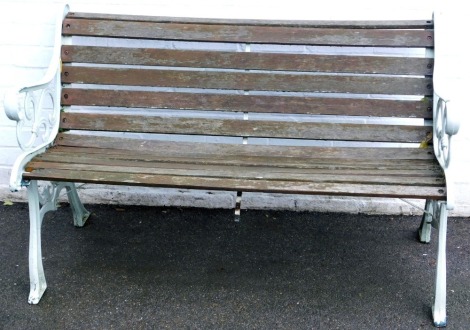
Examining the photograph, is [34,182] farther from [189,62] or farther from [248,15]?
[248,15]

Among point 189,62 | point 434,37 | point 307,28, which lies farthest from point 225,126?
point 434,37

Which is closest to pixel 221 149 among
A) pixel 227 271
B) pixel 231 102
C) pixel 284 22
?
pixel 231 102

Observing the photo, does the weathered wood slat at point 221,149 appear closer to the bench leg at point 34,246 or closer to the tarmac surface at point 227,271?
the bench leg at point 34,246

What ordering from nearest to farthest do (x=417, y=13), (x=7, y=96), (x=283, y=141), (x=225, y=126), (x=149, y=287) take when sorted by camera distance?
(x=7, y=96)
(x=149, y=287)
(x=225, y=126)
(x=417, y=13)
(x=283, y=141)

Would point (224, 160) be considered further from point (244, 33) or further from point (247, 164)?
point (244, 33)

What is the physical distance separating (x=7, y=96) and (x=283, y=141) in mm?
1547

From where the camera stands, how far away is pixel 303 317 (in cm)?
244

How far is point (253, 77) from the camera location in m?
2.85

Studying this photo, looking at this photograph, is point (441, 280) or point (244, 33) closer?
point (441, 280)

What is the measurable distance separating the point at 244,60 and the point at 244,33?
14 cm

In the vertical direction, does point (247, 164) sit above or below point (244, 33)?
below

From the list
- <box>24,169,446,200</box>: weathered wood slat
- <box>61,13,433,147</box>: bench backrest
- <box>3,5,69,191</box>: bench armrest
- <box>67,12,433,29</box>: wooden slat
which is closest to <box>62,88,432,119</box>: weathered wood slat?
<box>61,13,433,147</box>: bench backrest

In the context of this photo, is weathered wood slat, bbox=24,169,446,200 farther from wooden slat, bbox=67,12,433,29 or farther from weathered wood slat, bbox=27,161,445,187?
wooden slat, bbox=67,12,433,29

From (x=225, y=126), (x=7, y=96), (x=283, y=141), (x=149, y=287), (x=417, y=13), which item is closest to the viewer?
(x=7, y=96)
